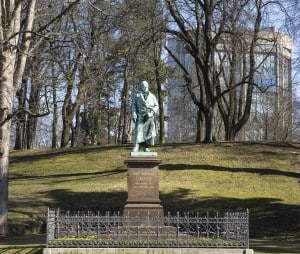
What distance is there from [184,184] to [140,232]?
11024 mm

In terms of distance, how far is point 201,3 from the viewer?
31094 mm

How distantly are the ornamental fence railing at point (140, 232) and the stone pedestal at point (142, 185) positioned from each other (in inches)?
29.6

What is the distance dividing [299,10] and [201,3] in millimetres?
6732

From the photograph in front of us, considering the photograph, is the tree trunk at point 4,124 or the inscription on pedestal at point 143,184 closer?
the inscription on pedestal at point 143,184

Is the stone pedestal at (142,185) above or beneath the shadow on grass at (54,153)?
beneath

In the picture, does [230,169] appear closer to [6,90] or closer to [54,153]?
[54,153]

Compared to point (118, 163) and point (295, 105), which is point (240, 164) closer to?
point (118, 163)

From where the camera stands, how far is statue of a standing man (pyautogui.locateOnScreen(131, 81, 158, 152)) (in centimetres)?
1747

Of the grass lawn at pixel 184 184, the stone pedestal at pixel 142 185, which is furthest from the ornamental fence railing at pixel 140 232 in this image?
the grass lawn at pixel 184 184

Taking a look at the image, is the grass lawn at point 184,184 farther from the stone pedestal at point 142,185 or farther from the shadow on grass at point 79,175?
the stone pedestal at point 142,185

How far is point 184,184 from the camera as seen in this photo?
25891 millimetres

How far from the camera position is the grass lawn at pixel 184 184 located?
21766mm

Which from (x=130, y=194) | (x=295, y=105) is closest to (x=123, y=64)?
(x=130, y=194)

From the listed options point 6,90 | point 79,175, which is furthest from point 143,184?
point 79,175
